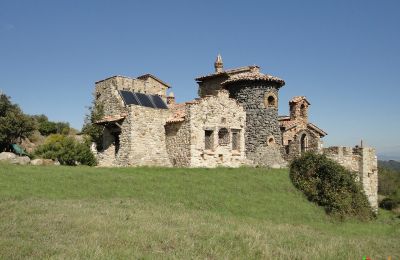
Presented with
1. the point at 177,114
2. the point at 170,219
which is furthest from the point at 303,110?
the point at 170,219

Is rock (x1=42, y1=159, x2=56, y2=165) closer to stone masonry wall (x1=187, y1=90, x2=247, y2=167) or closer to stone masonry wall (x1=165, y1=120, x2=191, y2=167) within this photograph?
stone masonry wall (x1=165, y1=120, x2=191, y2=167)

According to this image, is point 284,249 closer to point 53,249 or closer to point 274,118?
point 53,249

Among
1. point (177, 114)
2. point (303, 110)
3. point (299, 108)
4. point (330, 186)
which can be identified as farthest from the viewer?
point (303, 110)

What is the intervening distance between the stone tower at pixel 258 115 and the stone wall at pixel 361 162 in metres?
4.23

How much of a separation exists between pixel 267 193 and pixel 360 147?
9700 millimetres

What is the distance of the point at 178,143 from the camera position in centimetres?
2644

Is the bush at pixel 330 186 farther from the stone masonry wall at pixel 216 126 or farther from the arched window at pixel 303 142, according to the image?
the arched window at pixel 303 142

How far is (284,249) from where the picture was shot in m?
10.3

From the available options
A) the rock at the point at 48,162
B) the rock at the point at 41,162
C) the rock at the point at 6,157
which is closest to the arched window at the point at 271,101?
the rock at the point at 48,162

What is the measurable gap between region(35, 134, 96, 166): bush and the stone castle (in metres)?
1.29

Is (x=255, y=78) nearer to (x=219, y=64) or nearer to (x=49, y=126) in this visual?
(x=219, y=64)

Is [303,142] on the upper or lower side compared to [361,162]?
upper

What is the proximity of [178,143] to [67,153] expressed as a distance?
23.5 feet

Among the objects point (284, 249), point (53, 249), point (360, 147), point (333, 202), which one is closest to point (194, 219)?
point (284, 249)
